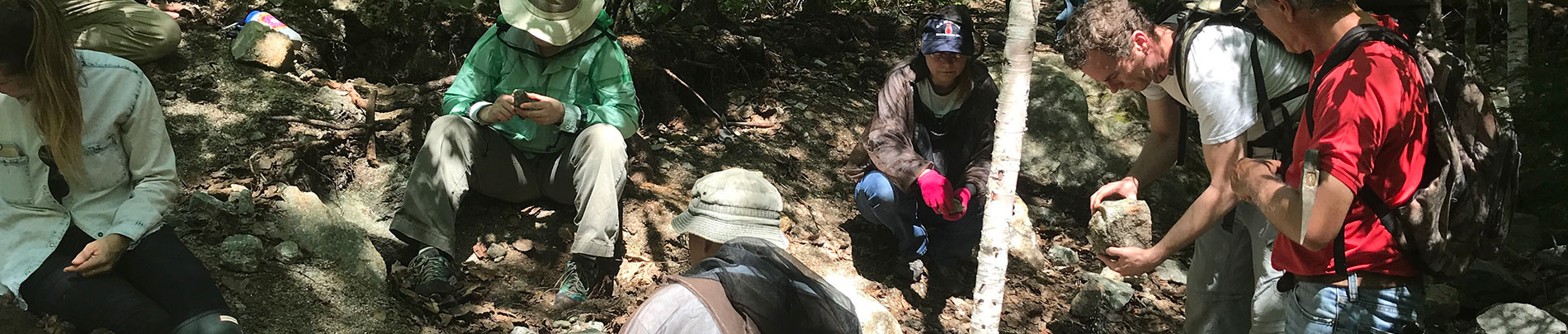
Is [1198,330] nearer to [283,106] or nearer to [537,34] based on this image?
[537,34]

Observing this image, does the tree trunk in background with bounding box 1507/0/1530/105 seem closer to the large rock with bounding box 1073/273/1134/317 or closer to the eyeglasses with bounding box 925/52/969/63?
the large rock with bounding box 1073/273/1134/317

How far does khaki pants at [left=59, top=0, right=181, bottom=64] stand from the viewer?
4367mm

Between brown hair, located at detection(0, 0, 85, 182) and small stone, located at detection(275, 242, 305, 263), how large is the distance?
1064 mm

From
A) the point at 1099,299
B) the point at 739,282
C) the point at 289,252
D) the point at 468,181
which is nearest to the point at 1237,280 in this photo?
the point at 1099,299

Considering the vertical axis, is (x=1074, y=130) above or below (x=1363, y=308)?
below

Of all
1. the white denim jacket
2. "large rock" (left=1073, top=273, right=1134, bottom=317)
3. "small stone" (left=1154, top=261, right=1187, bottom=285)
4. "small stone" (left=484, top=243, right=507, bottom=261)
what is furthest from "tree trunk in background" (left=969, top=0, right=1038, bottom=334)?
the white denim jacket

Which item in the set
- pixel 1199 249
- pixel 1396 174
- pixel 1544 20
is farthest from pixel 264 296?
pixel 1544 20

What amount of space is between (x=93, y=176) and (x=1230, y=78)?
3.38m

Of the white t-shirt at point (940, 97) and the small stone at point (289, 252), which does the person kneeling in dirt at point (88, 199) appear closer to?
the small stone at point (289, 252)

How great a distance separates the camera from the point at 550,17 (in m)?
4.09

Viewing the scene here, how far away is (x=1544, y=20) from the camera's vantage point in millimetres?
7500

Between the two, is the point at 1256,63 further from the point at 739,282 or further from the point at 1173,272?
the point at 1173,272

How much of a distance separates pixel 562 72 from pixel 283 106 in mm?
1683

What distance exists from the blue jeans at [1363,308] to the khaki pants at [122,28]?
5089 millimetres
